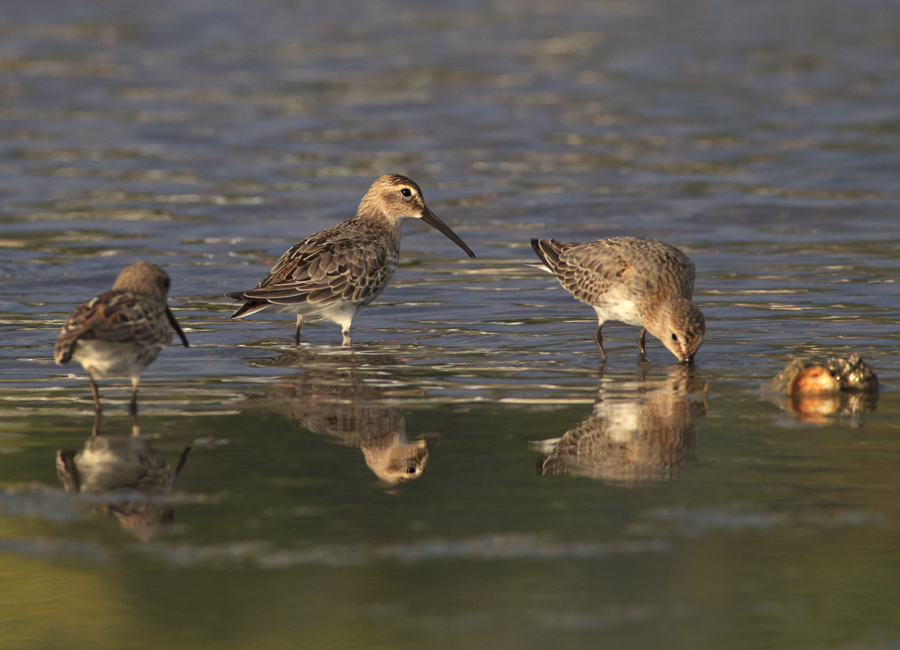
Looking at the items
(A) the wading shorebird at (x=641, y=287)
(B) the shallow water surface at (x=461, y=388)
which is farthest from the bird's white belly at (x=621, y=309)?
(B) the shallow water surface at (x=461, y=388)

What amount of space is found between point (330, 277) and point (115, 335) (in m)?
3.59

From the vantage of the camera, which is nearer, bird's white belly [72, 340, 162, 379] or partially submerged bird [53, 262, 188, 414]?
partially submerged bird [53, 262, 188, 414]

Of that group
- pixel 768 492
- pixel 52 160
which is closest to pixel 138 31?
pixel 52 160

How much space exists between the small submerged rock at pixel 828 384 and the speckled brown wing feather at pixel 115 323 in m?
4.45

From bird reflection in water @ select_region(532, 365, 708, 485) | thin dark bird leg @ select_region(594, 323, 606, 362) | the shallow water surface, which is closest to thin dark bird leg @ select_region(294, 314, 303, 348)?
the shallow water surface

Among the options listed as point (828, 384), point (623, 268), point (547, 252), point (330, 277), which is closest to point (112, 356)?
point (330, 277)

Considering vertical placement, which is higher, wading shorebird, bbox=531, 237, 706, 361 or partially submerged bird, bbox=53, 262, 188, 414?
wading shorebird, bbox=531, 237, 706, 361

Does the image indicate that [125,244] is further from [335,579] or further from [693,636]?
[693,636]

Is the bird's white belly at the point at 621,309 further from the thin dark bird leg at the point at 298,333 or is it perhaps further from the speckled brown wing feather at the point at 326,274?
the thin dark bird leg at the point at 298,333

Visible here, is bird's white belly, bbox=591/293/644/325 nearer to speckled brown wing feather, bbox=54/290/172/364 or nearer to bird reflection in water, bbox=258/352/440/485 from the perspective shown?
bird reflection in water, bbox=258/352/440/485

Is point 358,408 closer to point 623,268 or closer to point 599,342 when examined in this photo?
point 599,342

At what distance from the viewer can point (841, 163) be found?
70.3 feet

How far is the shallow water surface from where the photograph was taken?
6.27 meters

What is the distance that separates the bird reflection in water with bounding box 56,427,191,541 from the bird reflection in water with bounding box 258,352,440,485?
1157mm
